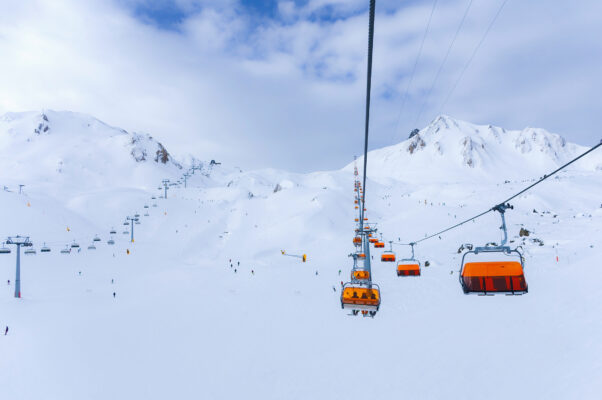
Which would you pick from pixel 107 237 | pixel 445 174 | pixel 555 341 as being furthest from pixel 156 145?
pixel 555 341

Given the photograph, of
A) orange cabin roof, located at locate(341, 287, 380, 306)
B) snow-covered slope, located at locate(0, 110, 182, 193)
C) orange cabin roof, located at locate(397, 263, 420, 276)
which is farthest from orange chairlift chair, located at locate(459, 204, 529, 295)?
snow-covered slope, located at locate(0, 110, 182, 193)

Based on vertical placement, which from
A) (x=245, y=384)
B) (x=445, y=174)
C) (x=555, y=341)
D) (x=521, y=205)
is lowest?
(x=245, y=384)

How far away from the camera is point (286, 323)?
29.0 metres

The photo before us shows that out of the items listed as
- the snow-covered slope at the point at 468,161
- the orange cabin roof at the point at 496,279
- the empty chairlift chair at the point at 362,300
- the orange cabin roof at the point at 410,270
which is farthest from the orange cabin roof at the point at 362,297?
the snow-covered slope at the point at 468,161

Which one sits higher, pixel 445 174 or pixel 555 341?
pixel 445 174

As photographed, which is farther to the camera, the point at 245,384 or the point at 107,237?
the point at 107,237

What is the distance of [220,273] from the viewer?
47.5 metres

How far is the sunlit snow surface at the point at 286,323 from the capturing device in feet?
68.7

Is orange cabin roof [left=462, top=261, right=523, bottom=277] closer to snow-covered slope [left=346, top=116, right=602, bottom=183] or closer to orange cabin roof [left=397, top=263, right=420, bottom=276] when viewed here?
orange cabin roof [left=397, top=263, right=420, bottom=276]

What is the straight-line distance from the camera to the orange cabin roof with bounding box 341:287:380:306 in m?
13.8

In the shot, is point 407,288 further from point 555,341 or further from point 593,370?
point 593,370

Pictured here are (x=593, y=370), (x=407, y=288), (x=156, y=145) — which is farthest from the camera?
(x=156, y=145)

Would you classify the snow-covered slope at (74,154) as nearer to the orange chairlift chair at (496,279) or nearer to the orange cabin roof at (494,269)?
the orange cabin roof at (494,269)

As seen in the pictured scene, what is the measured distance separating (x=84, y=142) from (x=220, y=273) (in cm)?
15226
